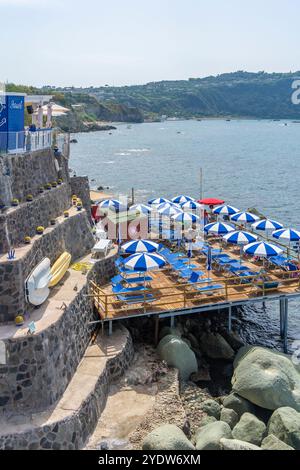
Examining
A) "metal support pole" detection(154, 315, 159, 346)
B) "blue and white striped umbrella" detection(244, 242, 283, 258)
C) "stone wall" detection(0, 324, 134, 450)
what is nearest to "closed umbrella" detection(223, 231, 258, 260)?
"blue and white striped umbrella" detection(244, 242, 283, 258)

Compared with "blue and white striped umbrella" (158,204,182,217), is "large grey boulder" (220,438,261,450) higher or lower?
lower

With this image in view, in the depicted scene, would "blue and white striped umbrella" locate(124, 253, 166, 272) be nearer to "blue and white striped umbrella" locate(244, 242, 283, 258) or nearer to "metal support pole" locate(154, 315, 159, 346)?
"metal support pole" locate(154, 315, 159, 346)

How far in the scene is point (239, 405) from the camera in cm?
1881

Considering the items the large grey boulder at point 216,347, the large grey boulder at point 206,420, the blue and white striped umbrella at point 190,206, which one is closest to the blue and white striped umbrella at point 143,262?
the large grey boulder at point 216,347

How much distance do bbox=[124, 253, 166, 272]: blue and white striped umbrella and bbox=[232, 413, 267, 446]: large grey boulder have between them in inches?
279

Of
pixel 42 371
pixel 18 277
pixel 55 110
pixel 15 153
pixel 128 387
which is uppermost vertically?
pixel 55 110

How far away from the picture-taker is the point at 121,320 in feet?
72.8

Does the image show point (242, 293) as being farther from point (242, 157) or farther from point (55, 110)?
point (242, 157)

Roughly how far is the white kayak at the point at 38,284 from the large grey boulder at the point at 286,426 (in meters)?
8.91

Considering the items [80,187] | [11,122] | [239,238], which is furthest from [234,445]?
[80,187]

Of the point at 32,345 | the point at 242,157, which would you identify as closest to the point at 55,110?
the point at 32,345

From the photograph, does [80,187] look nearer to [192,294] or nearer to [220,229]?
[220,229]

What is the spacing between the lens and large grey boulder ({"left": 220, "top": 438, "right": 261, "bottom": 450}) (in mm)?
15109

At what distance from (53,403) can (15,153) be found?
10.8 m
